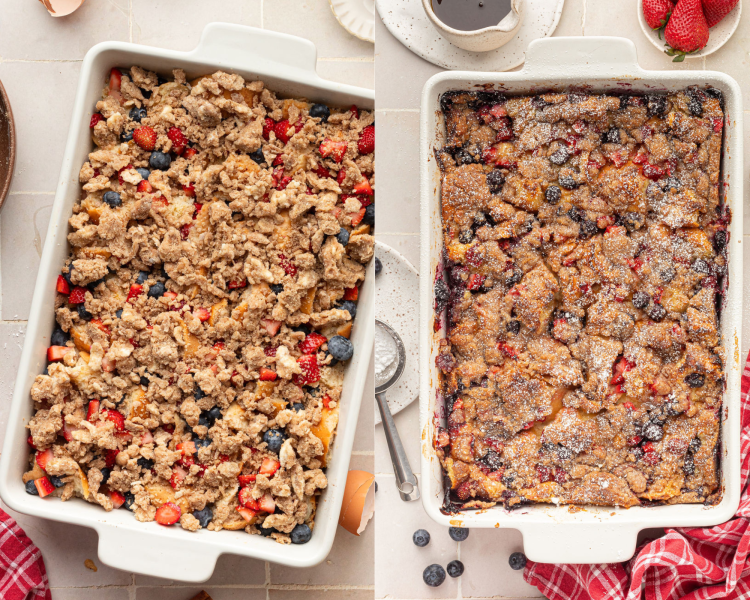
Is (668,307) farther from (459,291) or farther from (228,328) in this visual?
(228,328)

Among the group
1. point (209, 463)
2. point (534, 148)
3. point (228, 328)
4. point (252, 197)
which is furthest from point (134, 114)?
point (534, 148)

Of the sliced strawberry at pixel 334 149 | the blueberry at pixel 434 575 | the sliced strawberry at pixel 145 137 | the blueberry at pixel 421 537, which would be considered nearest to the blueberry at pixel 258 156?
the sliced strawberry at pixel 334 149

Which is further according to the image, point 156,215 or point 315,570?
point 315,570

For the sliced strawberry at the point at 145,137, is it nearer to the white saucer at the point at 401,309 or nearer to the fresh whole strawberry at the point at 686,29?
the white saucer at the point at 401,309

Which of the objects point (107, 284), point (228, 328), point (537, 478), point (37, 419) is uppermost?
point (107, 284)

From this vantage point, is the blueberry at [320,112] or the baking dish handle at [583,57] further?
the blueberry at [320,112]

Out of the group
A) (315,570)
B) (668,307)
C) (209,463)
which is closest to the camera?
(668,307)

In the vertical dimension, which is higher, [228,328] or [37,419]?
[228,328]
